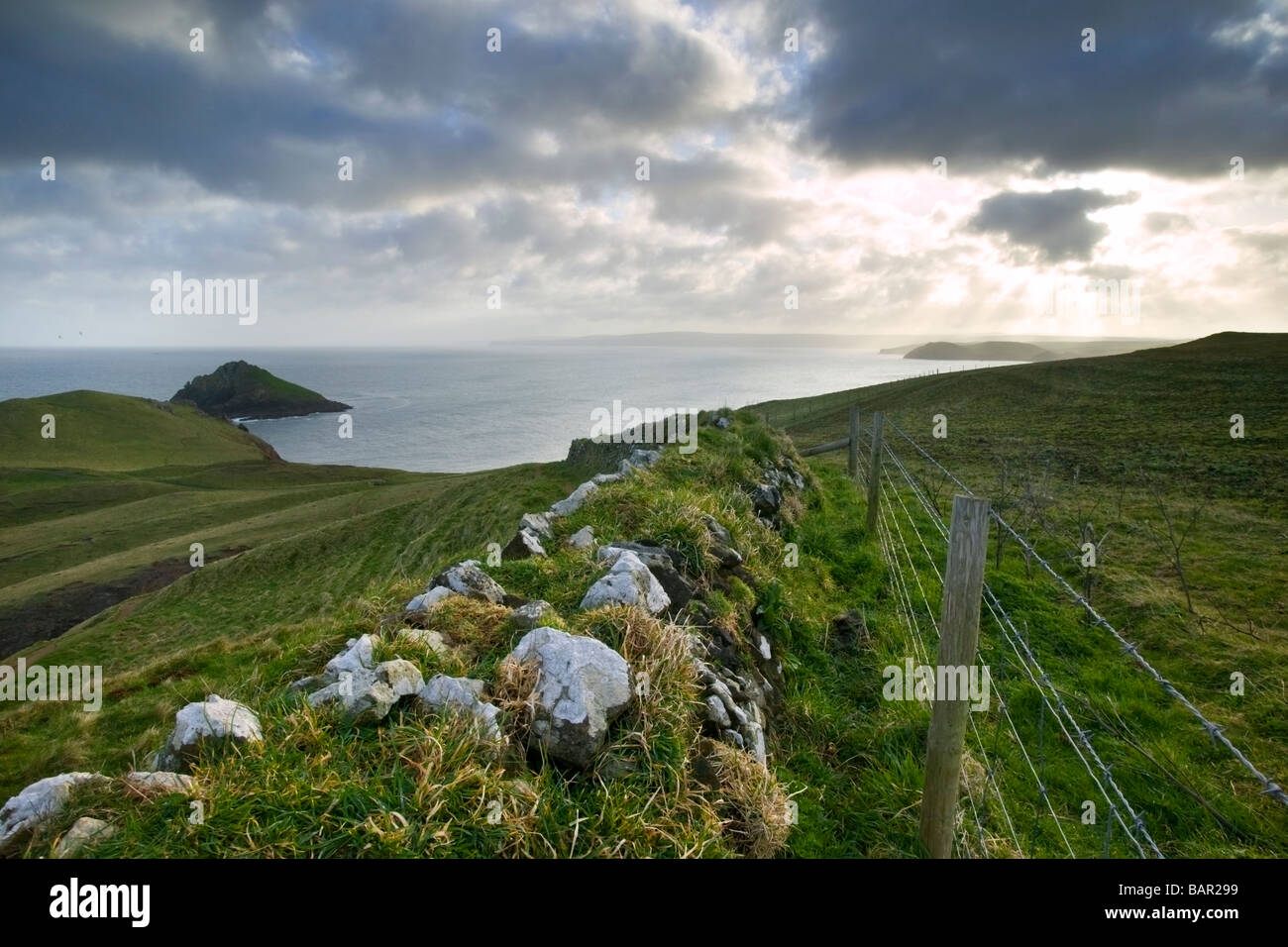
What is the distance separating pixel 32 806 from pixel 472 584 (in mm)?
3089

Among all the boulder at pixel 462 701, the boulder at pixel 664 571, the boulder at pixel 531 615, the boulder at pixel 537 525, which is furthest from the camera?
the boulder at pixel 537 525

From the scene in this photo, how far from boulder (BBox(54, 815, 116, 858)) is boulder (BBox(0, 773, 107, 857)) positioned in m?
0.24

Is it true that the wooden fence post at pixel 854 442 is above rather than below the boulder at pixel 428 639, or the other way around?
above

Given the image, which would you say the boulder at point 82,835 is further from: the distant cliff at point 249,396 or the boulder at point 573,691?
the distant cliff at point 249,396

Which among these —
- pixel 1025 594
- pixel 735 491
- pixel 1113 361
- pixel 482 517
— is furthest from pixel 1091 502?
pixel 1113 361

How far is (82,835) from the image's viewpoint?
9.59ft

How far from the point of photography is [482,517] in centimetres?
3009

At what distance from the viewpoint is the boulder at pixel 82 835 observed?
2.87 meters

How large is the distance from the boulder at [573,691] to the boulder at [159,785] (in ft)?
6.10

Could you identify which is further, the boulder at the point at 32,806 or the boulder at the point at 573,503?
the boulder at the point at 573,503

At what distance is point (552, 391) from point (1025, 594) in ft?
572

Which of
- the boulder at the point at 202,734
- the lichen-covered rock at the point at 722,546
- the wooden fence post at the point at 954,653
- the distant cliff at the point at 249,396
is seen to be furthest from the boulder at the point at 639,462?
the distant cliff at the point at 249,396

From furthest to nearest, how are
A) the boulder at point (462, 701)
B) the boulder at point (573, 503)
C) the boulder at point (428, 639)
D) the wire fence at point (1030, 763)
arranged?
1. the boulder at point (573, 503)
2. the boulder at point (428, 639)
3. the wire fence at point (1030, 763)
4. the boulder at point (462, 701)
